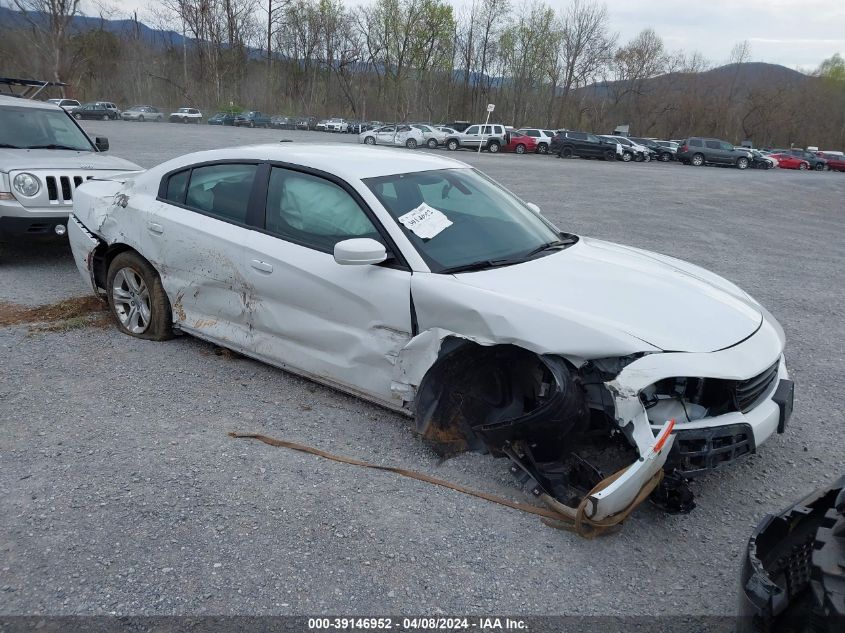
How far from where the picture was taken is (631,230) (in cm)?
1166

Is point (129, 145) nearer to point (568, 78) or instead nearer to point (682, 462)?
point (682, 462)

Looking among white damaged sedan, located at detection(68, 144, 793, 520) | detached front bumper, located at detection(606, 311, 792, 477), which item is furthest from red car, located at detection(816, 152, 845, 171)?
detached front bumper, located at detection(606, 311, 792, 477)

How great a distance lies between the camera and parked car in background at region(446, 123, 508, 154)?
3916cm

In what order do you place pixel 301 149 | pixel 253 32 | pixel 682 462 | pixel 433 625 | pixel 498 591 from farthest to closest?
pixel 253 32
pixel 301 149
pixel 682 462
pixel 498 591
pixel 433 625

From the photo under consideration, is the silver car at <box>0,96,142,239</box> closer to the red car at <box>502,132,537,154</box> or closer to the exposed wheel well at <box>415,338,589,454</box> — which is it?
the exposed wheel well at <box>415,338,589,454</box>

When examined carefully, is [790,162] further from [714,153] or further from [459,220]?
[459,220]

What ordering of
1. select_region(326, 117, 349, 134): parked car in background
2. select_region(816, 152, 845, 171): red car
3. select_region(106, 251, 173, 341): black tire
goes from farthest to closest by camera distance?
select_region(326, 117, 349, 134): parked car in background
select_region(816, 152, 845, 171): red car
select_region(106, 251, 173, 341): black tire

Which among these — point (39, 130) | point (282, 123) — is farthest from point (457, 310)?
point (282, 123)

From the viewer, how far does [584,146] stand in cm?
3800

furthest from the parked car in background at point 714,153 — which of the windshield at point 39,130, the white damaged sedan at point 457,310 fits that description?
the white damaged sedan at point 457,310

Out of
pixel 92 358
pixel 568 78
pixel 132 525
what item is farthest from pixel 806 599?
pixel 568 78

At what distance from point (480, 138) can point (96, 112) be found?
111 ft

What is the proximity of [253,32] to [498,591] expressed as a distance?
286 ft

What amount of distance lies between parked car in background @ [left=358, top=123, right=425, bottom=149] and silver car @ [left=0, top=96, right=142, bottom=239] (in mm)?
31689
